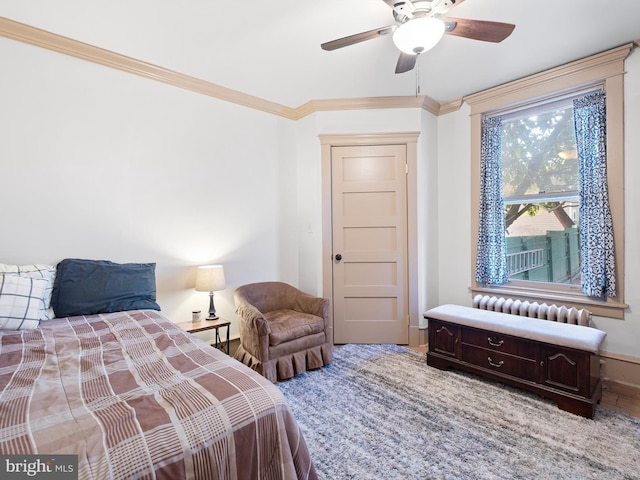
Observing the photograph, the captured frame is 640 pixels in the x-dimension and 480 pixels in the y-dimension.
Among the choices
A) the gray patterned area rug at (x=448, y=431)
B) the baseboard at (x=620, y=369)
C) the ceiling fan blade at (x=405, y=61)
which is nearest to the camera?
the gray patterned area rug at (x=448, y=431)

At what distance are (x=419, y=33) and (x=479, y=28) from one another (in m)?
0.45

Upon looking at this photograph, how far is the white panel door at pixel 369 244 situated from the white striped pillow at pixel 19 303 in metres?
2.52

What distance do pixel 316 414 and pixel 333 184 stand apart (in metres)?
2.32

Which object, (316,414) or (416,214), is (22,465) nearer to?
(316,414)

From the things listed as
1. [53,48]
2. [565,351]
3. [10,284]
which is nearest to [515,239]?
[565,351]

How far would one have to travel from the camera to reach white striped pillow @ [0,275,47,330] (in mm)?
1790

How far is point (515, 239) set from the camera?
3.27 meters

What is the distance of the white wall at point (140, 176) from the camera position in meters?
2.27

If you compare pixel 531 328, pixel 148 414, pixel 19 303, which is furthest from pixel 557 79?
pixel 19 303

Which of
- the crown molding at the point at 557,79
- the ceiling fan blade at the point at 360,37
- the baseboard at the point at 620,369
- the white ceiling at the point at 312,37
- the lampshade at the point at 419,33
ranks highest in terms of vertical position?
the white ceiling at the point at 312,37

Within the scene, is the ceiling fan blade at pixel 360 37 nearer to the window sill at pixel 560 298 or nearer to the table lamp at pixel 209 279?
the table lamp at pixel 209 279

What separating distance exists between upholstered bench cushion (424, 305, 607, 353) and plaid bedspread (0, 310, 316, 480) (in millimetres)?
1958

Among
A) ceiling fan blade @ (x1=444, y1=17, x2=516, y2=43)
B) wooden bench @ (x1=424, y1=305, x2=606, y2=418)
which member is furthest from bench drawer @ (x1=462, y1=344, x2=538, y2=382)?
ceiling fan blade @ (x1=444, y1=17, x2=516, y2=43)

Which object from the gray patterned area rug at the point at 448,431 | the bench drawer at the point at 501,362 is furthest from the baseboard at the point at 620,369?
the bench drawer at the point at 501,362
